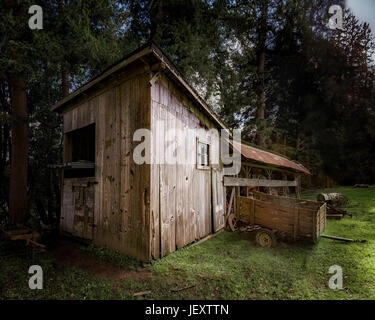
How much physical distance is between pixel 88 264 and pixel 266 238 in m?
5.36

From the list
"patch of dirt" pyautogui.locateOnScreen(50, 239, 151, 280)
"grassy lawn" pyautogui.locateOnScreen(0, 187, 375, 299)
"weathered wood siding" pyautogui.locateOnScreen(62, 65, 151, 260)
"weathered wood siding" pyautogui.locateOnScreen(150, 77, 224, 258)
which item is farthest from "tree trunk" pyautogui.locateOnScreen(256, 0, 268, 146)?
"patch of dirt" pyautogui.locateOnScreen(50, 239, 151, 280)

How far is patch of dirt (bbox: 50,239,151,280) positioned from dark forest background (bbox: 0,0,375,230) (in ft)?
9.02

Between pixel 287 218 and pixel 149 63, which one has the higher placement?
pixel 149 63

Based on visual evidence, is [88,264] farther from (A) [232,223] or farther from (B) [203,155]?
(A) [232,223]

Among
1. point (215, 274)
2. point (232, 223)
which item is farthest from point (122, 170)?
point (232, 223)

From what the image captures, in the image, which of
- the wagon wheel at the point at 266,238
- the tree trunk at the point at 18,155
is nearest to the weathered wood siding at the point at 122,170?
the tree trunk at the point at 18,155

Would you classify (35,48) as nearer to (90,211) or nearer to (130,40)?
(90,211)

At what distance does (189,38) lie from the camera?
454 inches

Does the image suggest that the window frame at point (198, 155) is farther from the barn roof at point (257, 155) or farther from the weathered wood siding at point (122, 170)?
A: the weathered wood siding at point (122, 170)

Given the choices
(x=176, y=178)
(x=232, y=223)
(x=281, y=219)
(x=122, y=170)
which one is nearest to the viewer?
(x=122, y=170)

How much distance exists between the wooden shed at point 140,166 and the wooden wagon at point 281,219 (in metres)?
1.50

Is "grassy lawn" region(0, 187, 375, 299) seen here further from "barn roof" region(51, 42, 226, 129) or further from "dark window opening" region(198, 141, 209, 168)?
"barn roof" region(51, 42, 226, 129)

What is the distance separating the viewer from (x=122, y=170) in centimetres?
531
